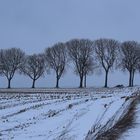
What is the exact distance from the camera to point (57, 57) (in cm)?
12012

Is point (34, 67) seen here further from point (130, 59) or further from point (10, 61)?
point (130, 59)

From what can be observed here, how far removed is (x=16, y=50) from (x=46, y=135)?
11386 centimetres

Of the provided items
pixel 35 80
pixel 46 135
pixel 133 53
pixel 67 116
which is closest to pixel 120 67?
pixel 133 53

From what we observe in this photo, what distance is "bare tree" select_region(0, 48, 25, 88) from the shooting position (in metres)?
121

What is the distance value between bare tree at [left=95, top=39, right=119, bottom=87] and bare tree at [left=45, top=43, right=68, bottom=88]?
9267 mm

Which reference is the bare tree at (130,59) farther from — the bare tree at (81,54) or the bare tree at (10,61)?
the bare tree at (10,61)

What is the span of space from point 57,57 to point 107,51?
13.8m

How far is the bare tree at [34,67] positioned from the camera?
12406 centimetres

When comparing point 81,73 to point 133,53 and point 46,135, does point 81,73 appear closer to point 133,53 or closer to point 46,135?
point 133,53

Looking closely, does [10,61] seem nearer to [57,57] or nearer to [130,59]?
[57,57]

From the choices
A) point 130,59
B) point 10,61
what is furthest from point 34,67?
point 130,59

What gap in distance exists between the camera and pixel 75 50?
4665 inches

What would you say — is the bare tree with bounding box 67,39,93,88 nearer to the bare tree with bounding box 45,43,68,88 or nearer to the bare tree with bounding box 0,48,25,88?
the bare tree with bounding box 45,43,68,88

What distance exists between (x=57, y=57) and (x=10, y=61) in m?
13.9
